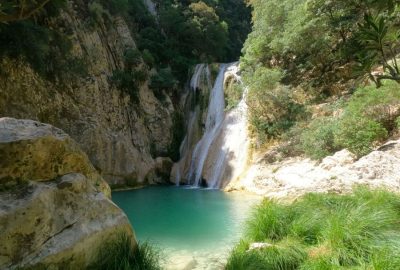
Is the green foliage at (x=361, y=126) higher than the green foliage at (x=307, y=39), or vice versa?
the green foliage at (x=307, y=39)

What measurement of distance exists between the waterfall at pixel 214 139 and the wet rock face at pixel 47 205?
520 inches

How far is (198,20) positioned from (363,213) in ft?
87.4

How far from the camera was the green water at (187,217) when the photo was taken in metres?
7.70

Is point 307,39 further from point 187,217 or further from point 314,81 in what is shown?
point 187,217

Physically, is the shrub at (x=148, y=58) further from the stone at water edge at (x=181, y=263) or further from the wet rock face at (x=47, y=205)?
the wet rock face at (x=47, y=205)

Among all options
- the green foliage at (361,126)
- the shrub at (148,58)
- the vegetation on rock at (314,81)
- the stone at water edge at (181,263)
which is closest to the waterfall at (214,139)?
the vegetation on rock at (314,81)

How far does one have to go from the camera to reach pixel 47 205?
4211 millimetres

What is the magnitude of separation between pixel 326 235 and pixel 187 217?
6.48 metres

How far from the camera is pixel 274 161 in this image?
52.8 ft

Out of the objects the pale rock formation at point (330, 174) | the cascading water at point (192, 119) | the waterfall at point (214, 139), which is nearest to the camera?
the pale rock formation at point (330, 174)

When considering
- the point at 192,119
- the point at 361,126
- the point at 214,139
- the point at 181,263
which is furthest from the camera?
the point at 192,119

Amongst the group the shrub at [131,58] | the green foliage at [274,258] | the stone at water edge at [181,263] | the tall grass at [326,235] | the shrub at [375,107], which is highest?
the shrub at [131,58]

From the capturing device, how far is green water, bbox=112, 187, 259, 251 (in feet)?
25.3

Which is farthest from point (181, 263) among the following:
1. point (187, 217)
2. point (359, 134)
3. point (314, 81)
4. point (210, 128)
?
point (210, 128)
